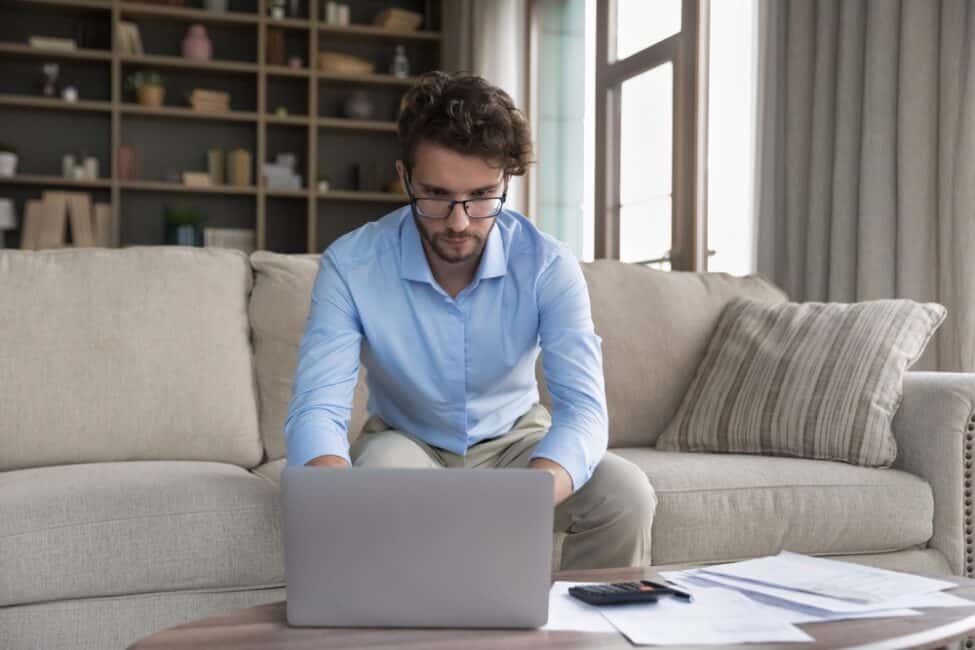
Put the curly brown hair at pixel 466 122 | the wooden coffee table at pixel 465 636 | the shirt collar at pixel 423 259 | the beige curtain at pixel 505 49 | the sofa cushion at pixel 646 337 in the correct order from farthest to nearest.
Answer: the beige curtain at pixel 505 49
the sofa cushion at pixel 646 337
the shirt collar at pixel 423 259
the curly brown hair at pixel 466 122
the wooden coffee table at pixel 465 636

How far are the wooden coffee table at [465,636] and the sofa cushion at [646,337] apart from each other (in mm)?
1425

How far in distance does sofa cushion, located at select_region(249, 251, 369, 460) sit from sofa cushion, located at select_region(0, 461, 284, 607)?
0.49m

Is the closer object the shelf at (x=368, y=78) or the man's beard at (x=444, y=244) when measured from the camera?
the man's beard at (x=444, y=244)

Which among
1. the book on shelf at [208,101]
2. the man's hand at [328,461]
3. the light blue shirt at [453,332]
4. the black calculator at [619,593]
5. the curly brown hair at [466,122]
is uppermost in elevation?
the book on shelf at [208,101]

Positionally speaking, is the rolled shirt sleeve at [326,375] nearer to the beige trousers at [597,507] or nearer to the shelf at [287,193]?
the beige trousers at [597,507]

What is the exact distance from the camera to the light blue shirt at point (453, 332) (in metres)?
1.73

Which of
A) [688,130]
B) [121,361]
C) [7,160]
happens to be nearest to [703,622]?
[121,361]

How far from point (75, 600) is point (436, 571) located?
0.89m

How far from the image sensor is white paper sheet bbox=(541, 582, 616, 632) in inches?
43.1

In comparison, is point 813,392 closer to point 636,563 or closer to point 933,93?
point 636,563

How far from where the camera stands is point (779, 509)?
206 centimetres

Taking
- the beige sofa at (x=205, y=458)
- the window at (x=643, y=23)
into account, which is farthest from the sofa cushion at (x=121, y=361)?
the window at (x=643, y=23)

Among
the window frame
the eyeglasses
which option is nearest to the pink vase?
the window frame

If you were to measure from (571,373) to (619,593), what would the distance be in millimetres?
596
